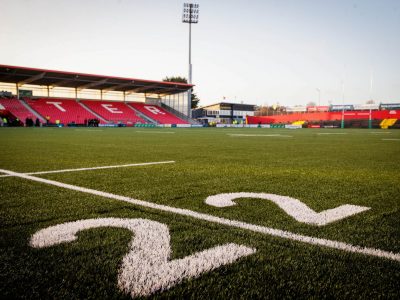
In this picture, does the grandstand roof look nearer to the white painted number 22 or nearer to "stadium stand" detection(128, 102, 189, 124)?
"stadium stand" detection(128, 102, 189, 124)

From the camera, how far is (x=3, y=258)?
150 cm

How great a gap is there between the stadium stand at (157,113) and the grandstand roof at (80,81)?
2.28 metres

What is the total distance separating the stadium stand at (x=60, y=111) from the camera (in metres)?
37.4

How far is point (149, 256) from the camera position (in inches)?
59.9

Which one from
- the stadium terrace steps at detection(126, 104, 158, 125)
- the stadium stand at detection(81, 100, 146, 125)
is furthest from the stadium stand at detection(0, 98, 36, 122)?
the stadium terrace steps at detection(126, 104, 158, 125)

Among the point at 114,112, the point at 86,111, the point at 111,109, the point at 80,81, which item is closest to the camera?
the point at 80,81

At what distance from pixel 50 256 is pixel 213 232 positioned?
829 mm

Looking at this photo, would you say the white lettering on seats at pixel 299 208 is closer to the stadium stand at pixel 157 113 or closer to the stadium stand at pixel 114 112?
the stadium stand at pixel 114 112

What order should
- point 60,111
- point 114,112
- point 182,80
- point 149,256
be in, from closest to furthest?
point 149,256 → point 60,111 → point 114,112 → point 182,80

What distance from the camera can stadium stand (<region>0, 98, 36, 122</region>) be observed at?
34934mm

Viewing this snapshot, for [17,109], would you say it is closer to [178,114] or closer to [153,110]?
[153,110]

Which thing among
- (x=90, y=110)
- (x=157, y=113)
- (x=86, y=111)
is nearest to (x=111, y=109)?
(x=90, y=110)

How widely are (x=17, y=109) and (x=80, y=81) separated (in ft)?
25.0

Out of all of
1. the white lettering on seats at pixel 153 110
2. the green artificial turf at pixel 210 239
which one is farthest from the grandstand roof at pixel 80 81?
the green artificial turf at pixel 210 239
